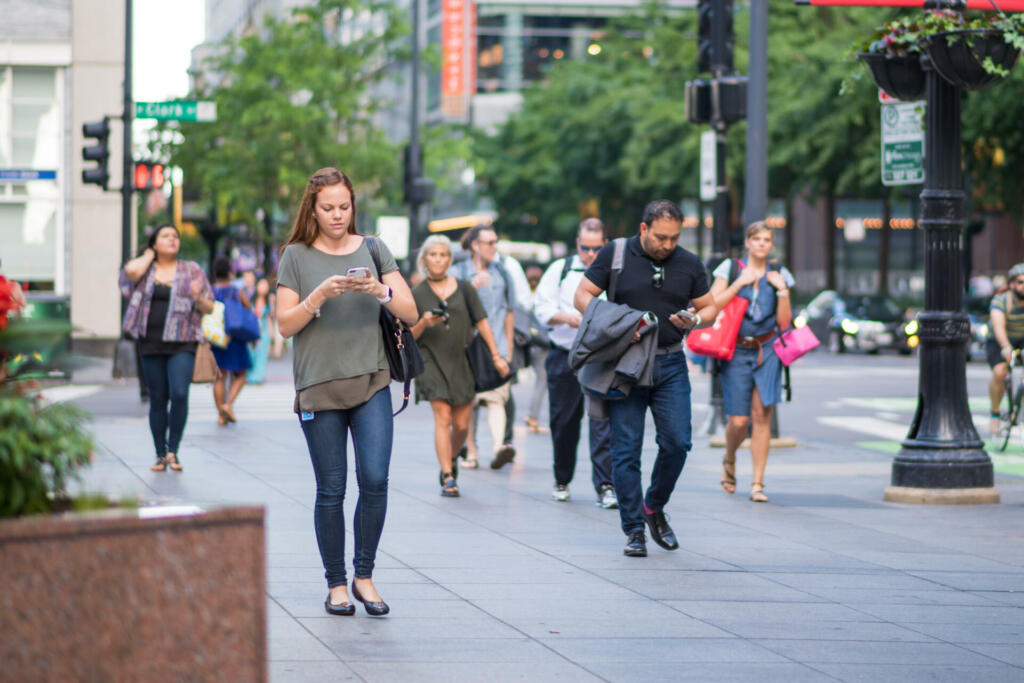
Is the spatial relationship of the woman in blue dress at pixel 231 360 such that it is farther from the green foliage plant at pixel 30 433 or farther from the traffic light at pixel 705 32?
the green foliage plant at pixel 30 433

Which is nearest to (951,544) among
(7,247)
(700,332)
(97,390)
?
(700,332)

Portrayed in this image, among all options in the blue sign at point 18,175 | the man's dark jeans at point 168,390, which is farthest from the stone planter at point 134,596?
the blue sign at point 18,175

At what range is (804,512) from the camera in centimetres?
1030

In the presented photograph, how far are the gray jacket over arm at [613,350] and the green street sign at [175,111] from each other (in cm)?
1351

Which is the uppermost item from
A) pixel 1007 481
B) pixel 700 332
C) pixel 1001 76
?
pixel 1001 76

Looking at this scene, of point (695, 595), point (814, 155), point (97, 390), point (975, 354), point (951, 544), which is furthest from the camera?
point (814, 155)

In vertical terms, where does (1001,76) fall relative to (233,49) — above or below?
below

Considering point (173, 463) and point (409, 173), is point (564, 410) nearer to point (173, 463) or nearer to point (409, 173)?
point (173, 463)

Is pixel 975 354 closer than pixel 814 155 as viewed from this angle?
Yes

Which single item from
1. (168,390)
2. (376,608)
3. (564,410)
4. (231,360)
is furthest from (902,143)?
(231,360)

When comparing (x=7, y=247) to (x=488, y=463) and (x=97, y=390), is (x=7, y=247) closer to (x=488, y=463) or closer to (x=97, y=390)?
(x=97, y=390)

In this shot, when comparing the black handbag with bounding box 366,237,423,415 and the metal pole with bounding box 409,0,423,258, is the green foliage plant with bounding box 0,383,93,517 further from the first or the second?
the metal pole with bounding box 409,0,423,258

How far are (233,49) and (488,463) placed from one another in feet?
103

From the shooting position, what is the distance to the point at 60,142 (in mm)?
30125
